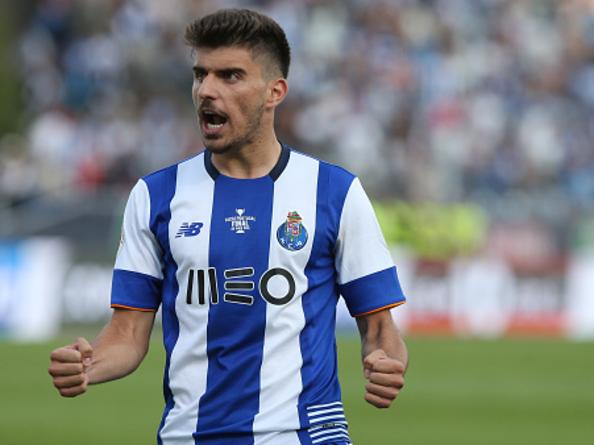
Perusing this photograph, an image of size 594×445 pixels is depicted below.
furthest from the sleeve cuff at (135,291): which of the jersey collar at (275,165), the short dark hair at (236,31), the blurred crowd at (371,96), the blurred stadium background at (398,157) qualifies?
the blurred crowd at (371,96)

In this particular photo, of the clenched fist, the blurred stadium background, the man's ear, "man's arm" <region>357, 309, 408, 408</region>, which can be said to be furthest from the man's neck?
the blurred stadium background

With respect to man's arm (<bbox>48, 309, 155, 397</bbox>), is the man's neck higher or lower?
higher

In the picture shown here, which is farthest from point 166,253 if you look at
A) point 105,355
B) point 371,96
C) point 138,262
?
point 371,96

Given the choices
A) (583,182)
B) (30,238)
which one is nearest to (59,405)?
(30,238)

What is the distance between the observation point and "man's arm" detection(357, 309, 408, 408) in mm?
3982

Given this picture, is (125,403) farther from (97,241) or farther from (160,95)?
(160,95)

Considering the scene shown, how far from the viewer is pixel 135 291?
4.34 m

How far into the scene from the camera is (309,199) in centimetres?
430

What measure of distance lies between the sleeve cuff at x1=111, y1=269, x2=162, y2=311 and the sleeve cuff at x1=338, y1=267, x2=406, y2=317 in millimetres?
593

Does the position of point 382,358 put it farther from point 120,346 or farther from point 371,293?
point 120,346

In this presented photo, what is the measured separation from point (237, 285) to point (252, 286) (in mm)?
46

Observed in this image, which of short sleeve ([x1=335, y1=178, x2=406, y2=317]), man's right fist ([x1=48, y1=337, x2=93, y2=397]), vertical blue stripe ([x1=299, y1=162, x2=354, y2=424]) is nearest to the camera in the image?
man's right fist ([x1=48, y1=337, x2=93, y2=397])

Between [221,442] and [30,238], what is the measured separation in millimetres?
13307

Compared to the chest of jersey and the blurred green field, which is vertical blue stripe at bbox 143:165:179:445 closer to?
the chest of jersey
